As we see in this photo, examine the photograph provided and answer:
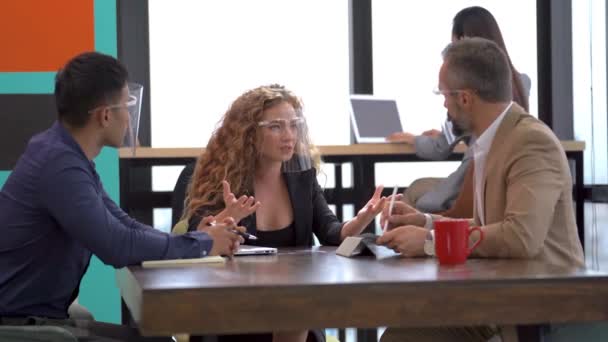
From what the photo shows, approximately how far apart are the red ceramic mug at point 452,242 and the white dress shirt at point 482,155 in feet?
1.24

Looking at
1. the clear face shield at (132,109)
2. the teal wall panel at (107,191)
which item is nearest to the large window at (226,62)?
the teal wall panel at (107,191)

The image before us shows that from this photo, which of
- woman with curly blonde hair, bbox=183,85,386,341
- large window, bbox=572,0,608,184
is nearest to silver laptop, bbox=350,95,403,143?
large window, bbox=572,0,608,184

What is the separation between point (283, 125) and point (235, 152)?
0.18 meters

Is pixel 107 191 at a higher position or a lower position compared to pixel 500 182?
lower

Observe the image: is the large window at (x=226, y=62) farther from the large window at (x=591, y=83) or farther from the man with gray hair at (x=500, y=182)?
the man with gray hair at (x=500, y=182)

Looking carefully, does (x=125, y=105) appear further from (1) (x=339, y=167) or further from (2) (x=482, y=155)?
(1) (x=339, y=167)

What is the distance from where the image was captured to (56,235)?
2.37 meters

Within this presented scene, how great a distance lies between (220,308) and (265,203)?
146 centimetres

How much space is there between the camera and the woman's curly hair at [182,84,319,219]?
120 inches

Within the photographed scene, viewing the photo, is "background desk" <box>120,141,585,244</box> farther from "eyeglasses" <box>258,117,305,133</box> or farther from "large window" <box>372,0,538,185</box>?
"eyeglasses" <box>258,117,305,133</box>

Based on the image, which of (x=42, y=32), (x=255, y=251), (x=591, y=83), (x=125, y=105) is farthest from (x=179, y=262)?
(x=591, y=83)

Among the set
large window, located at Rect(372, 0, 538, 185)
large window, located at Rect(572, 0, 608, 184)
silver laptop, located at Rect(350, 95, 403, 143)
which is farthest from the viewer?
large window, located at Rect(372, 0, 538, 185)

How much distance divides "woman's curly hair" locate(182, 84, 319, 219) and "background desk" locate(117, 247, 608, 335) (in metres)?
1.22

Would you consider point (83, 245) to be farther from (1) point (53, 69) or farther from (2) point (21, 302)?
(1) point (53, 69)
